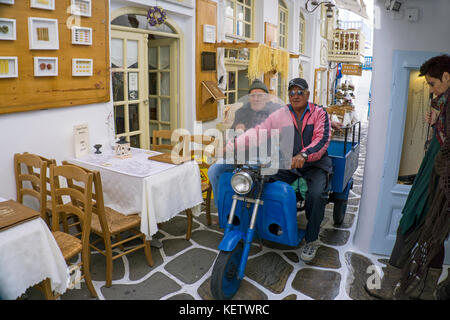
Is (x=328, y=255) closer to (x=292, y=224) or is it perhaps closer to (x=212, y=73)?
(x=292, y=224)

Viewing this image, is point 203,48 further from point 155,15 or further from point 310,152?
point 310,152

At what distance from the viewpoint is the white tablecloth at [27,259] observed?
212 cm

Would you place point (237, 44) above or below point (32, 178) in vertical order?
above

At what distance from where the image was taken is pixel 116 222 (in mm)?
3281

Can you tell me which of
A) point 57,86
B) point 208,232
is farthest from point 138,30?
A: point 208,232

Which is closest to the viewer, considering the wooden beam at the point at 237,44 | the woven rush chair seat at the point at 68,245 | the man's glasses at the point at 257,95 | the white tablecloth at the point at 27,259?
the white tablecloth at the point at 27,259

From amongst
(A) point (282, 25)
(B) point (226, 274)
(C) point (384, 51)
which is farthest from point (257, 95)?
(A) point (282, 25)

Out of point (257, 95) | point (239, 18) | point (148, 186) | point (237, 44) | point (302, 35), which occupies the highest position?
point (302, 35)

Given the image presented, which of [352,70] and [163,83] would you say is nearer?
[163,83]

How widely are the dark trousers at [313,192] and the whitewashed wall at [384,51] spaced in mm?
512

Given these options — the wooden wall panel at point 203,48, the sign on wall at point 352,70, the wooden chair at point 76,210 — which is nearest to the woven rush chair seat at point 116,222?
the wooden chair at point 76,210

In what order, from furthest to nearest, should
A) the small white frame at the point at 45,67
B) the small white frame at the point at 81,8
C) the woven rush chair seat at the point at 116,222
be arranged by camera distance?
1. the small white frame at the point at 81,8
2. the small white frame at the point at 45,67
3. the woven rush chair seat at the point at 116,222

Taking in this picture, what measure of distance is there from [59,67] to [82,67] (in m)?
0.30

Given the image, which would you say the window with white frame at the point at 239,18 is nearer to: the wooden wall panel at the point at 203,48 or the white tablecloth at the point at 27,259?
the wooden wall panel at the point at 203,48
